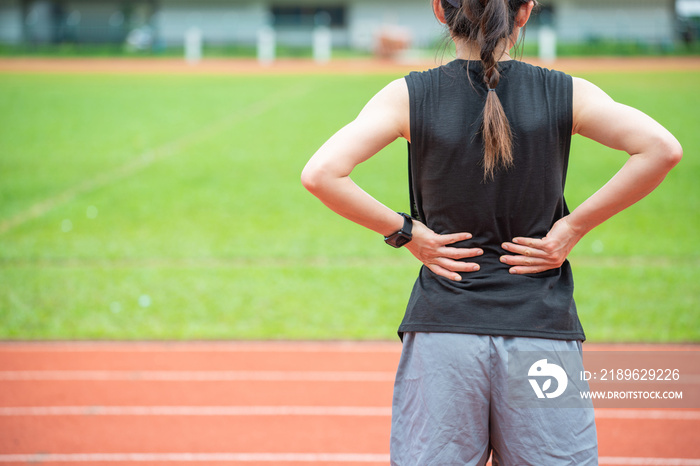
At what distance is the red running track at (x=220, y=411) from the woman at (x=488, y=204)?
231cm

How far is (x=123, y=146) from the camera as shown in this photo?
52.8ft

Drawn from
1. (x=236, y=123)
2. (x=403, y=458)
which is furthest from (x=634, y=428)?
(x=236, y=123)

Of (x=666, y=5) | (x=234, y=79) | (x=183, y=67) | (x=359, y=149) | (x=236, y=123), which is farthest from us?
(x=666, y=5)

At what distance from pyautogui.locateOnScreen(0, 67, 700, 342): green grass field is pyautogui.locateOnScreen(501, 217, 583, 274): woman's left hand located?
170 inches

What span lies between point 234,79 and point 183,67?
5543 mm

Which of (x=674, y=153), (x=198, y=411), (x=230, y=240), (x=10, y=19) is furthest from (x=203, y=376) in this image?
(x=10, y=19)

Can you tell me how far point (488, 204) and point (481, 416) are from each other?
21.3 inches

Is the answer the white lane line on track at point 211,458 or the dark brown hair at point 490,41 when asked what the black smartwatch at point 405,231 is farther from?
the white lane line on track at point 211,458

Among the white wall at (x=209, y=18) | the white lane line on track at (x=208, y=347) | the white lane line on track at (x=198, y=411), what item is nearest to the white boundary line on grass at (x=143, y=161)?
the white lane line on track at (x=208, y=347)

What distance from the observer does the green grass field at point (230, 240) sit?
6.62 m

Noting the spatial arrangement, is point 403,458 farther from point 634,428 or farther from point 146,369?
point 146,369

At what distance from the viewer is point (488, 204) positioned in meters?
1.79

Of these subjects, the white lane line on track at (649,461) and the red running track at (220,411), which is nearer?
the white lane line on track at (649,461)

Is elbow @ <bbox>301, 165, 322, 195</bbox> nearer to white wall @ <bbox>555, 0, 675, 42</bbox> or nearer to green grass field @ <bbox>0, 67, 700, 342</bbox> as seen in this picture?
green grass field @ <bbox>0, 67, 700, 342</bbox>
